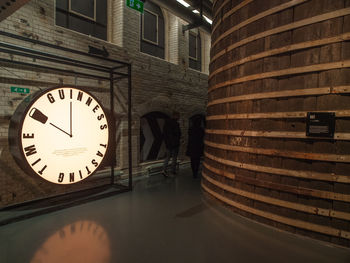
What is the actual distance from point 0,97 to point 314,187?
5.41 m

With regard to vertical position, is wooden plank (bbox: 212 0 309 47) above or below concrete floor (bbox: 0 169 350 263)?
above

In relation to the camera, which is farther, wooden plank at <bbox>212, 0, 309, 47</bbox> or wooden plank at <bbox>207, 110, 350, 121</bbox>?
wooden plank at <bbox>212, 0, 309, 47</bbox>

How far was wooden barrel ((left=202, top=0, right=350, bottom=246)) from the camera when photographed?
2.96 metres

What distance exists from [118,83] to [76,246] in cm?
435

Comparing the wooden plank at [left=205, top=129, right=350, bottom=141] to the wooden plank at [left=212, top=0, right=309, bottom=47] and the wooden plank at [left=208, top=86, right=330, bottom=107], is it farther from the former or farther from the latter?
the wooden plank at [left=212, top=0, right=309, bottom=47]

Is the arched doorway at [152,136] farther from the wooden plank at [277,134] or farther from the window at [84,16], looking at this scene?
the wooden plank at [277,134]

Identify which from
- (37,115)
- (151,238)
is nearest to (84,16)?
(37,115)

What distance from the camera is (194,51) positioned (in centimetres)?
1028

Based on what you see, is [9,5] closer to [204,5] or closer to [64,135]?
[64,135]

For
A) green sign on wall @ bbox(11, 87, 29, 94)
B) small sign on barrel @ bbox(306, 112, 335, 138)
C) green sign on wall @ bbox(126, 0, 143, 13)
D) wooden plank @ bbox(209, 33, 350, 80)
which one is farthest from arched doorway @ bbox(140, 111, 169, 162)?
small sign on barrel @ bbox(306, 112, 335, 138)

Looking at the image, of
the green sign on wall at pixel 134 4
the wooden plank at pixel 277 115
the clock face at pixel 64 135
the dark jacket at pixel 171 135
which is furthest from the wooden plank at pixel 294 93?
the green sign on wall at pixel 134 4

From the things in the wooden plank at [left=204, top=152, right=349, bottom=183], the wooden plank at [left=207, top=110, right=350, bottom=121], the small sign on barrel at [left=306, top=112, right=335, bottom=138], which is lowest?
the wooden plank at [left=204, top=152, right=349, bottom=183]

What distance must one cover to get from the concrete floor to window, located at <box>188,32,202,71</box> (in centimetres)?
716

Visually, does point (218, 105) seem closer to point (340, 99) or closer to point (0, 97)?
point (340, 99)
